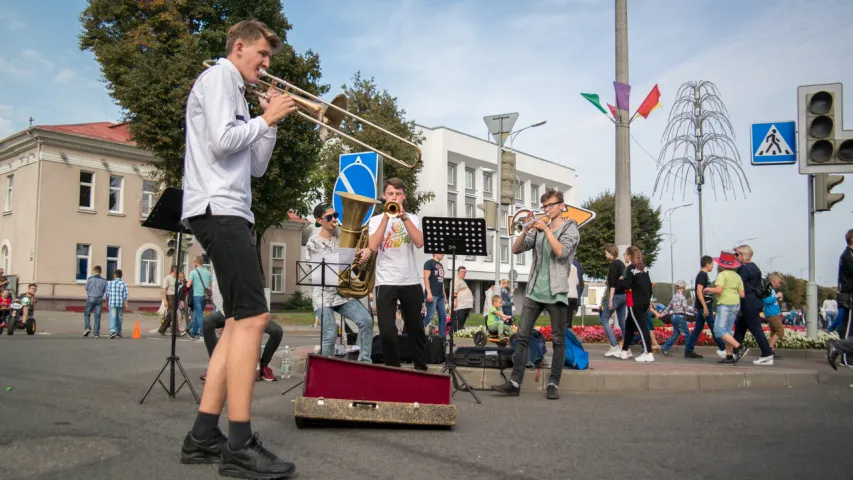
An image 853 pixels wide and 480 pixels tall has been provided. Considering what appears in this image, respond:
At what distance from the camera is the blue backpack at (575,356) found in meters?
8.66

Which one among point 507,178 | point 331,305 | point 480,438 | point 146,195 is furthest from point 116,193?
point 480,438

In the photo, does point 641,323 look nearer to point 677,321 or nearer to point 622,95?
point 677,321

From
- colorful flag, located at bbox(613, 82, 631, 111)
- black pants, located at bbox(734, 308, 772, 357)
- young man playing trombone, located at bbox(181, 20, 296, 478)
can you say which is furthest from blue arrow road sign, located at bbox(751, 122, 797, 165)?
young man playing trombone, located at bbox(181, 20, 296, 478)

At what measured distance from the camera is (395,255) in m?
6.88

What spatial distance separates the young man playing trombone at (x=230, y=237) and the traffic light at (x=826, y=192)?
11713 mm

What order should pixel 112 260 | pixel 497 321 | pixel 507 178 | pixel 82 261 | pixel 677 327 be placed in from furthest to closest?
pixel 112 260 → pixel 82 261 → pixel 507 178 → pixel 677 327 → pixel 497 321

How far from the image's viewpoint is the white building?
54781 millimetres

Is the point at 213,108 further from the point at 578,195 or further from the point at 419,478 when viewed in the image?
the point at 578,195

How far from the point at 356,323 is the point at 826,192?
9.68 meters

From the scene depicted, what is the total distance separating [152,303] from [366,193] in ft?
111

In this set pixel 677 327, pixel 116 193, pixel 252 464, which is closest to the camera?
pixel 252 464

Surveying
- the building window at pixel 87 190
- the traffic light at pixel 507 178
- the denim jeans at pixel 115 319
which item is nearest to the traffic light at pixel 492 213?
the traffic light at pixel 507 178

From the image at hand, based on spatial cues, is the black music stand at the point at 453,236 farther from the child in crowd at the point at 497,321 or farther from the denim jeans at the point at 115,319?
the denim jeans at the point at 115,319

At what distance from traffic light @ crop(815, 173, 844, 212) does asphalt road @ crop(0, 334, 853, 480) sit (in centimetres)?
607
